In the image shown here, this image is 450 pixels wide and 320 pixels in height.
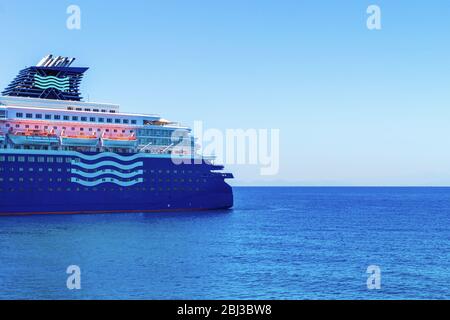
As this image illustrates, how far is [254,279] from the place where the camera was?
91.4 ft

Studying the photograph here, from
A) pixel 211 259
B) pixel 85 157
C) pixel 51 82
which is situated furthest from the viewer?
pixel 51 82

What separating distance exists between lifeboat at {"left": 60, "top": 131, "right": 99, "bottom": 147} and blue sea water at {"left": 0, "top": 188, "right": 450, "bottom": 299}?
28.3 ft

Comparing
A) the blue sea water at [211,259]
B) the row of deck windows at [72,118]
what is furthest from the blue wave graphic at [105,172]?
the blue sea water at [211,259]

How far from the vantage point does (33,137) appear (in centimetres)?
5669

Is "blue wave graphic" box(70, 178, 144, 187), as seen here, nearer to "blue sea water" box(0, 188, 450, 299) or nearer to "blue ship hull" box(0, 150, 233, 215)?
"blue ship hull" box(0, 150, 233, 215)

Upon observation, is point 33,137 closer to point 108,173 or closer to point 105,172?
point 105,172

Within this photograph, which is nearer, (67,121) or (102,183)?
(102,183)

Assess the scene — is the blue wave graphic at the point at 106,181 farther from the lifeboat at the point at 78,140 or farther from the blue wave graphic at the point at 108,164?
the lifeboat at the point at 78,140

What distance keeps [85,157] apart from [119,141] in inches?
183

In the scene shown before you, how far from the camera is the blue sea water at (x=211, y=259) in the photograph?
25.3m

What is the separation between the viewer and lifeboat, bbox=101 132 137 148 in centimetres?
6085

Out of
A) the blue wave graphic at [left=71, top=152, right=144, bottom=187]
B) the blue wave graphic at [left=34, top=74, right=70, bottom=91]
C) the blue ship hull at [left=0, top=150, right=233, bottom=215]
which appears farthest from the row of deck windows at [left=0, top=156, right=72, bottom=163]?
the blue wave graphic at [left=34, top=74, right=70, bottom=91]

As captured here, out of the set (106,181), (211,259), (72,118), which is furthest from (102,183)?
(211,259)

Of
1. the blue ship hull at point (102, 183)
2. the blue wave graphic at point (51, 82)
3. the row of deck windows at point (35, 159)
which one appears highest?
the blue wave graphic at point (51, 82)
